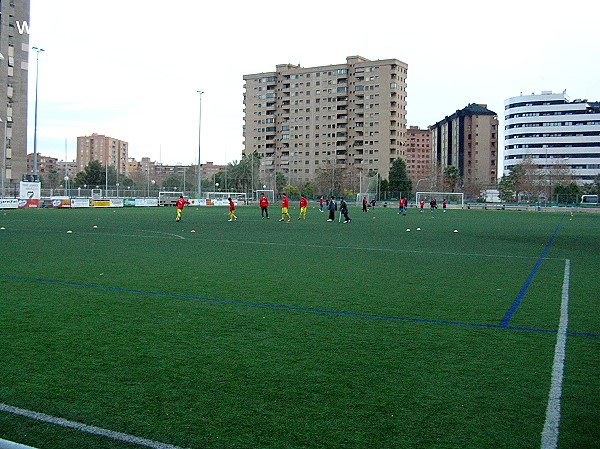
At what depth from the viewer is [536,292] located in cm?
1102

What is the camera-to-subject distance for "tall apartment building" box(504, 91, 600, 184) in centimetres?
12719

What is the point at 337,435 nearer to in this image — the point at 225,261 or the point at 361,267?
the point at 361,267

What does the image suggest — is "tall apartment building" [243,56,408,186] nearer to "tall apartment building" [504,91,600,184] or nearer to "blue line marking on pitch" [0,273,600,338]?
"tall apartment building" [504,91,600,184]

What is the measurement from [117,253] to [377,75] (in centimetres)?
10562

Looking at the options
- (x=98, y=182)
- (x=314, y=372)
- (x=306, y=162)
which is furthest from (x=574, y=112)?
(x=314, y=372)

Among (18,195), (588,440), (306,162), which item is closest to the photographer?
(588,440)

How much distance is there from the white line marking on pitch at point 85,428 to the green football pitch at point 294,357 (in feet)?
0.06

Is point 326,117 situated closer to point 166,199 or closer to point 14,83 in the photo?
point 166,199

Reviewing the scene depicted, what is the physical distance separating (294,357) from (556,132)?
448ft

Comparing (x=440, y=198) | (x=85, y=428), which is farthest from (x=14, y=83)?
(x=85, y=428)

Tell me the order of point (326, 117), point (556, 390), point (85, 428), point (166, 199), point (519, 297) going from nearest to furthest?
point (85, 428) < point (556, 390) < point (519, 297) < point (166, 199) < point (326, 117)

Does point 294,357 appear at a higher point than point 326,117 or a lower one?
lower

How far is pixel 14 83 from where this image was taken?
71.6 metres

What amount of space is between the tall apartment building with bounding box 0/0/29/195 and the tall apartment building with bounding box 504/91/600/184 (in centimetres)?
9426
